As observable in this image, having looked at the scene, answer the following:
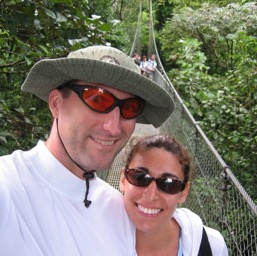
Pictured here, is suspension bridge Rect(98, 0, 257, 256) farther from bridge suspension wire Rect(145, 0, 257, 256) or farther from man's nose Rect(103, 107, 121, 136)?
man's nose Rect(103, 107, 121, 136)

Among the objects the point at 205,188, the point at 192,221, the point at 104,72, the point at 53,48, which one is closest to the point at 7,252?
the point at 104,72

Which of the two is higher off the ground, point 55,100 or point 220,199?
point 55,100

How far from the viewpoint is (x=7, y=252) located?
0.97 m

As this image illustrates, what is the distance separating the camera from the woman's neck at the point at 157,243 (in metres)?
1.52

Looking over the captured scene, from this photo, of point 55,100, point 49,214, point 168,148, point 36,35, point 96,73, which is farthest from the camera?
point 36,35

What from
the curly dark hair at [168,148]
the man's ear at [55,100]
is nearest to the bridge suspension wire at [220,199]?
the curly dark hair at [168,148]

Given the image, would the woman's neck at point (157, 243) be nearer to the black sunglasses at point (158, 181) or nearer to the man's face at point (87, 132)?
the black sunglasses at point (158, 181)

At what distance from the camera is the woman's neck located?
152 cm

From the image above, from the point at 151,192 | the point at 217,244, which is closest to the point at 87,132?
the point at 151,192

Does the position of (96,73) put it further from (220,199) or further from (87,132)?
(220,199)

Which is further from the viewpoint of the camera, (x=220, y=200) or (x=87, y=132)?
(x=220, y=200)

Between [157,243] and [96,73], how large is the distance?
78 cm

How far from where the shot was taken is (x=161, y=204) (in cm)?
151

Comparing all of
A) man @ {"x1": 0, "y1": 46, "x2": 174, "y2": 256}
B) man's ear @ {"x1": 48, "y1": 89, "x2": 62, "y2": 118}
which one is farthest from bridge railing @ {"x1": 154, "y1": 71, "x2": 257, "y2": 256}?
man's ear @ {"x1": 48, "y1": 89, "x2": 62, "y2": 118}
